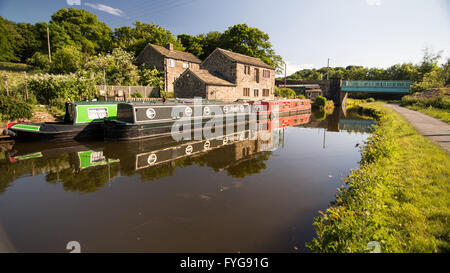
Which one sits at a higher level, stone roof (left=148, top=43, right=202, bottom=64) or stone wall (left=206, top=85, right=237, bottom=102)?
stone roof (left=148, top=43, right=202, bottom=64)

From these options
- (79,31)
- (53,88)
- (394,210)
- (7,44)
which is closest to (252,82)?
(53,88)

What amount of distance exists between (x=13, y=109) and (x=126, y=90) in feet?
33.8

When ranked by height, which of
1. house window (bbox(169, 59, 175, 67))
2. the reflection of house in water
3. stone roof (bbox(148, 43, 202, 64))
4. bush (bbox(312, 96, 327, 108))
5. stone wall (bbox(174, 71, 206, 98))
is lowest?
the reflection of house in water

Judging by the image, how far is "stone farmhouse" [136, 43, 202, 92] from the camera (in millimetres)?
29141

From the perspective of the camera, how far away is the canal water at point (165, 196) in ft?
14.3

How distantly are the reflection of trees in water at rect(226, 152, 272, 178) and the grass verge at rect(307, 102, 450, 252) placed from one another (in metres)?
3.38

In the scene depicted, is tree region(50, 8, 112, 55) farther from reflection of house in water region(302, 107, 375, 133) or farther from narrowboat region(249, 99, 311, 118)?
reflection of house in water region(302, 107, 375, 133)

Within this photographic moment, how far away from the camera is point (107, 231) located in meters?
4.57

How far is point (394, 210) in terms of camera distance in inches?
169

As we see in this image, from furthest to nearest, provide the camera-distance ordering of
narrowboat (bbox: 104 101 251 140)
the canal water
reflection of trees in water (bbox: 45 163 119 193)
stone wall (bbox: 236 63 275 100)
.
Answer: stone wall (bbox: 236 63 275 100) → narrowboat (bbox: 104 101 251 140) → reflection of trees in water (bbox: 45 163 119 193) → the canal water

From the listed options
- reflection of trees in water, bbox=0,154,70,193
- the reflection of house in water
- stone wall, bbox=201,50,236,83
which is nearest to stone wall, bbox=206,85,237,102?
stone wall, bbox=201,50,236,83

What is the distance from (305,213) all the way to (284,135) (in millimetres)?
9987

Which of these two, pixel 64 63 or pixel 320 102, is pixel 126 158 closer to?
pixel 64 63
